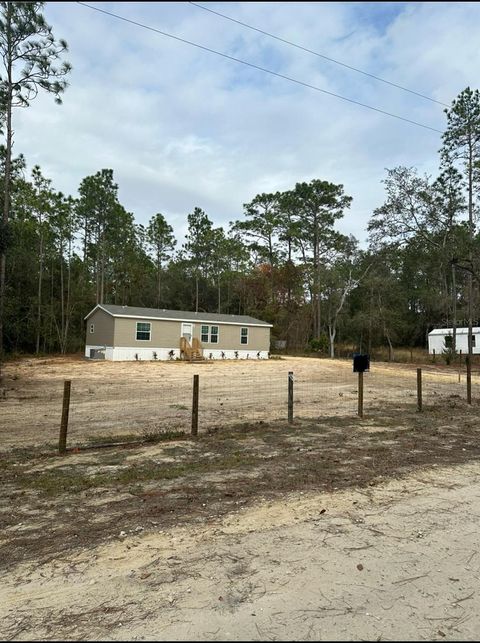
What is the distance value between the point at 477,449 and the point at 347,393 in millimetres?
6635

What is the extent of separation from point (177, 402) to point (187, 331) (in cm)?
1717

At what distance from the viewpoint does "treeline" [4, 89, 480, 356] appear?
1043 inches

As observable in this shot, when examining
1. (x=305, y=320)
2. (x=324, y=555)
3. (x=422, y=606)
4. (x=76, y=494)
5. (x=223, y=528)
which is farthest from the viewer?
(x=305, y=320)

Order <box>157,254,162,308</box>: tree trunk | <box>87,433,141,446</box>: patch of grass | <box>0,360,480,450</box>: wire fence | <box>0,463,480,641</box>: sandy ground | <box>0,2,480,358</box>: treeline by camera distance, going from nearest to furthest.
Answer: <box>0,463,480,641</box>: sandy ground → <box>87,433,141,446</box>: patch of grass → <box>0,360,480,450</box>: wire fence → <box>0,2,480,358</box>: treeline → <box>157,254,162,308</box>: tree trunk

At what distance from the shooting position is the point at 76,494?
4.27 meters

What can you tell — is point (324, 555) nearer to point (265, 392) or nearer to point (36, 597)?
point (36, 597)

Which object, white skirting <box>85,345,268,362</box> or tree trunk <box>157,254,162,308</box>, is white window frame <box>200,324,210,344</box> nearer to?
white skirting <box>85,345,268,362</box>

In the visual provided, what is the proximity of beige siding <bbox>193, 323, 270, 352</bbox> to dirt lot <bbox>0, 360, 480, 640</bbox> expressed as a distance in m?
22.3

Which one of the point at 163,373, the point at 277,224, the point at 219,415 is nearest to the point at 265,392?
the point at 219,415

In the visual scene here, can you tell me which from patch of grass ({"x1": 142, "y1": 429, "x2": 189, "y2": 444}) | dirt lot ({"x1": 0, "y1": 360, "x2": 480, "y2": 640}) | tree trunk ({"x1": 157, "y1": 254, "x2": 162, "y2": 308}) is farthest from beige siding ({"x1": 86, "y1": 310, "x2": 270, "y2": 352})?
dirt lot ({"x1": 0, "y1": 360, "x2": 480, "y2": 640})

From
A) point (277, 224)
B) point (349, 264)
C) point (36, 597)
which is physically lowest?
point (36, 597)

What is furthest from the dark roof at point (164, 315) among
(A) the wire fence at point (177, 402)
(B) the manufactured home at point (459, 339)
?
(B) the manufactured home at point (459, 339)

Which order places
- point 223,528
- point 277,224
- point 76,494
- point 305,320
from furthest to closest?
point 277,224 → point 305,320 → point 76,494 → point 223,528

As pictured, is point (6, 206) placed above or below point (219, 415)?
above
